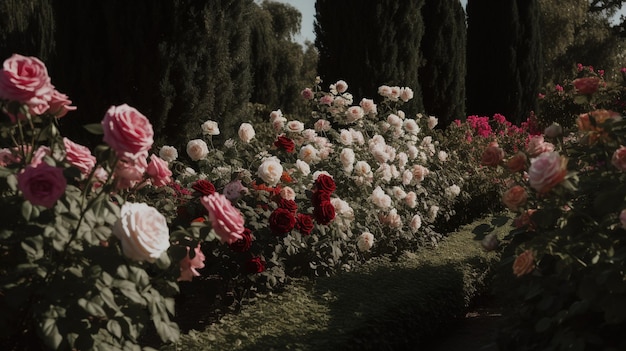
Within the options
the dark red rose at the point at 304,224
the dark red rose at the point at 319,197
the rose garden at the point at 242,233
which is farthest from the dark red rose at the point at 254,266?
the dark red rose at the point at 319,197

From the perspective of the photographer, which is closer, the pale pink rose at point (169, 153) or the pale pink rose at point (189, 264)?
the pale pink rose at point (189, 264)

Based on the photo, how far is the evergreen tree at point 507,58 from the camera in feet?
52.4

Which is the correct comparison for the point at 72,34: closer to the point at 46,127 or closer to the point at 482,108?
the point at 46,127

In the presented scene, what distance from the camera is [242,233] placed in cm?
392

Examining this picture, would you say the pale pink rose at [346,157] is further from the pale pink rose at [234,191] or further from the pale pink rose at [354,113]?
the pale pink rose at [234,191]

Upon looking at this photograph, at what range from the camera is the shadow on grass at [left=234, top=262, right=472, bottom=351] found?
12.9ft

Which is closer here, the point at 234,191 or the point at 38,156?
the point at 38,156

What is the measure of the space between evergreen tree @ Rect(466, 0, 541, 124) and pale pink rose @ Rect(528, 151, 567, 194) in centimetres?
1371

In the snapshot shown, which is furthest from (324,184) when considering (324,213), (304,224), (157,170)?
(157,170)

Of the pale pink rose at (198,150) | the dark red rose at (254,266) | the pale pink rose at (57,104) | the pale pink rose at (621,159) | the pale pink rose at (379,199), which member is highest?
the pale pink rose at (621,159)

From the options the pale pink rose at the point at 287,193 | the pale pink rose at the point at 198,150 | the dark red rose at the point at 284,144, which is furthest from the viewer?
the dark red rose at the point at 284,144

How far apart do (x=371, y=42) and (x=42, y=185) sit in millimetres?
7826

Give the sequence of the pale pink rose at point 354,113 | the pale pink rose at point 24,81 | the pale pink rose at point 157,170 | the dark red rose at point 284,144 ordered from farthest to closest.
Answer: the pale pink rose at point 354,113 < the dark red rose at point 284,144 < the pale pink rose at point 157,170 < the pale pink rose at point 24,81

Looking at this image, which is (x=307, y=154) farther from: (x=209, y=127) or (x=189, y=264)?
(x=189, y=264)
